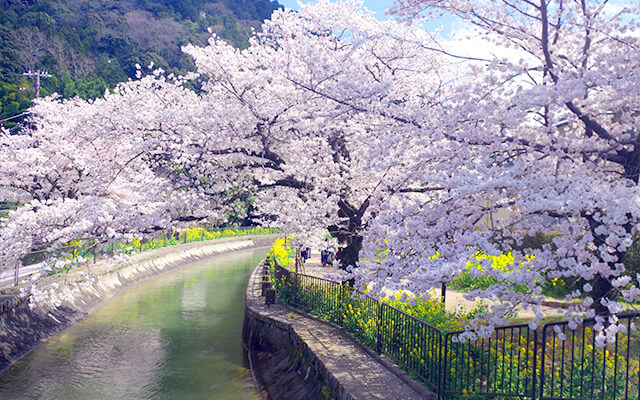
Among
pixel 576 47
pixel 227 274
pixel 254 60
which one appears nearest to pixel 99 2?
pixel 227 274

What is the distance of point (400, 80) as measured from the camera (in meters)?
12.1

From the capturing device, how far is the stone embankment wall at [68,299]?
1275 cm

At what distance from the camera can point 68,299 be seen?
16.7 metres

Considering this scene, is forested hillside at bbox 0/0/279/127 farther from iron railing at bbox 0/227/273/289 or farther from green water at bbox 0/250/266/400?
green water at bbox 0/250/266/400

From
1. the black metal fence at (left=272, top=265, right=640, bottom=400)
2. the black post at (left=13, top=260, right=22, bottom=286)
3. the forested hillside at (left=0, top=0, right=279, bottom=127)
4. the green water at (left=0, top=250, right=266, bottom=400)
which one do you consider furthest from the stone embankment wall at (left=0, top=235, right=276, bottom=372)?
the forested hillside at (left=0, top=0, right=279, bottom=127)

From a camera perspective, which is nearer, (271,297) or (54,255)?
(271,297)

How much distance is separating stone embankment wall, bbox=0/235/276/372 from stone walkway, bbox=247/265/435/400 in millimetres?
4706

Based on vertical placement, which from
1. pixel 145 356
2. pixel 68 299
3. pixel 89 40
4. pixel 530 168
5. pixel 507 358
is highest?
pixel 89 40

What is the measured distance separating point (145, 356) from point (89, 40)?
6868 centimetres

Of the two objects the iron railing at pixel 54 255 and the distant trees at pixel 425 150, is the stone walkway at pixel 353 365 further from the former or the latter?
the iron railing at pixel 54 255

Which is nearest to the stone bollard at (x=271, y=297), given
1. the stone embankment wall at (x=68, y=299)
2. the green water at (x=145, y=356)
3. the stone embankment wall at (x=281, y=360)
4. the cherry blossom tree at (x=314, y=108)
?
the stone embankment wall at (x=281, y=360)

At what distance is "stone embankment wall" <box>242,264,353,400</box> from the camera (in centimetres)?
873

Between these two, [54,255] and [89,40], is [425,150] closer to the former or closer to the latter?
[54,255]

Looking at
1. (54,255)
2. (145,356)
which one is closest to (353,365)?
(145,356)
